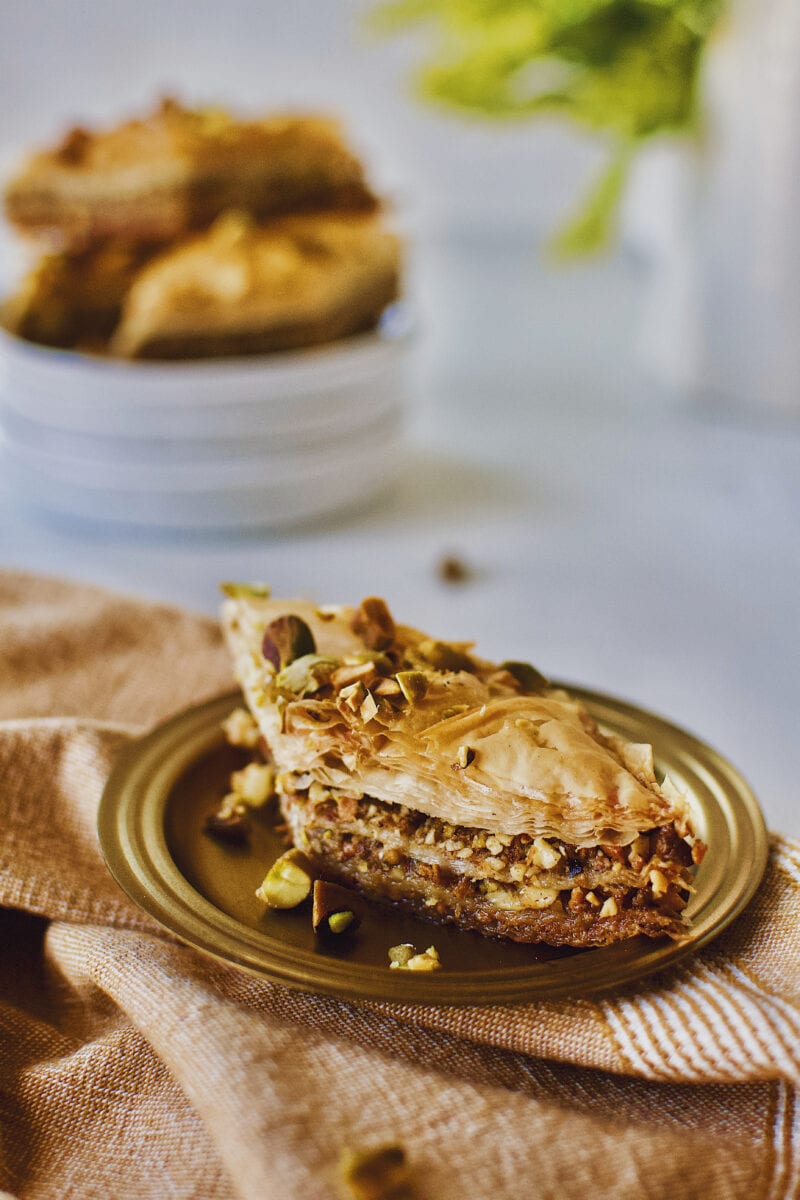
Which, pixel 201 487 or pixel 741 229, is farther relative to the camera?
pixel 741 229

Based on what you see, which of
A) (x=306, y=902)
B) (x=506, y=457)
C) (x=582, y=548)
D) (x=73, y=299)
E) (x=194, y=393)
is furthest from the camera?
(x=506, y=457)

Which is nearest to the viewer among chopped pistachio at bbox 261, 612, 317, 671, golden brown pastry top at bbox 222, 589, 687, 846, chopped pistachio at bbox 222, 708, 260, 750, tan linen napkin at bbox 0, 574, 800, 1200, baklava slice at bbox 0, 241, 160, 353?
tan linen napkin at bbox 0, 574, 800, 1200

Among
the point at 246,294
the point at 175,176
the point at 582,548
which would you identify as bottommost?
the point at 582,548

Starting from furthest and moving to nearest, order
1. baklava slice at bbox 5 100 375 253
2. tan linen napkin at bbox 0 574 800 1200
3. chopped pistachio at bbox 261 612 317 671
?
1. baklava slice at bbox 5 100 375 253
2. chopped pistachio at bbox 261 612 317 671
3. tan linen napkin at bbox 0 574 800 1200

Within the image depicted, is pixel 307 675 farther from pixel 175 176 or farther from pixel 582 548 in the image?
pixel 175 176

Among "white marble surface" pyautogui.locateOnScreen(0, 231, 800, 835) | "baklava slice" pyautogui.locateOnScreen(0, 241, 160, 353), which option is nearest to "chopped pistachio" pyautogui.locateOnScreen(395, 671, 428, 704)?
"white marble surface" pyautogui.locateOnScreen(0, 231, 800, 835)

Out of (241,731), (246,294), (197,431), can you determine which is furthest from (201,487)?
(241,731)

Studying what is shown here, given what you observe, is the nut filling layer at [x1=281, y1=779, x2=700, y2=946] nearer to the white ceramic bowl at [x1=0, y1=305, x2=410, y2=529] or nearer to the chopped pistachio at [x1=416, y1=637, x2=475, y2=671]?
the chopped pistachio at [x1=416, y1=637, x2=475, y2=671]
